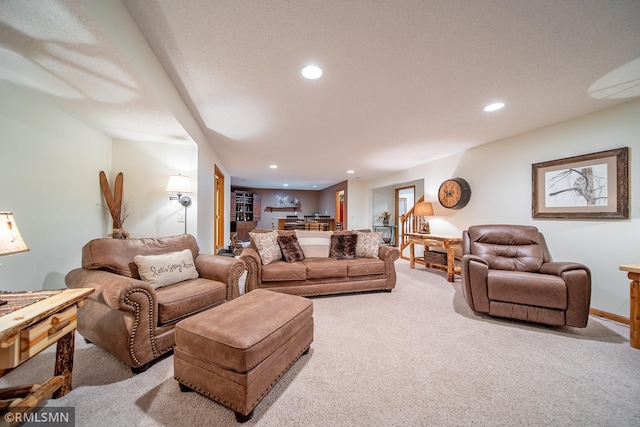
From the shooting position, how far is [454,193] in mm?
4129

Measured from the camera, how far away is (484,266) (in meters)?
2.40

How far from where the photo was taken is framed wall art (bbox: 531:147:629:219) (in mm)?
2416

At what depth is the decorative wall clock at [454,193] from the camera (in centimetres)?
400

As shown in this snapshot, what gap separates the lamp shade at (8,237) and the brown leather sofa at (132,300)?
463 mm

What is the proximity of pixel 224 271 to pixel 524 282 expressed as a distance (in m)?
2.98

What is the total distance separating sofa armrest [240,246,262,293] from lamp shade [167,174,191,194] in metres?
1.07

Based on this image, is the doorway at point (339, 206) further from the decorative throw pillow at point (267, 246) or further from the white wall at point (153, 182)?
the white wall at point (153, 182)

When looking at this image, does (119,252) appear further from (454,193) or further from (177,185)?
(454,193)

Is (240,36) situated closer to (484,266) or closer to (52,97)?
(52,97)

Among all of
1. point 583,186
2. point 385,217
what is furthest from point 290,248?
point 385,217

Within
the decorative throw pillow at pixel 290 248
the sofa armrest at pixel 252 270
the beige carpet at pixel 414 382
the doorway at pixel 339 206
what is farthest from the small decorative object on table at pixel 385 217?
the sofa armrest at pixel 252 270

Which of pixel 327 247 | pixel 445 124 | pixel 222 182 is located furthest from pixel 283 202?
pixel 445 124

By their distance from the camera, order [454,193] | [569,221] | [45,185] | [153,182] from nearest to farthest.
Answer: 1. [45,185]
2. [569,221]
3. [153,182]
4. [454,193]

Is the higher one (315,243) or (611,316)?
(315,243)
